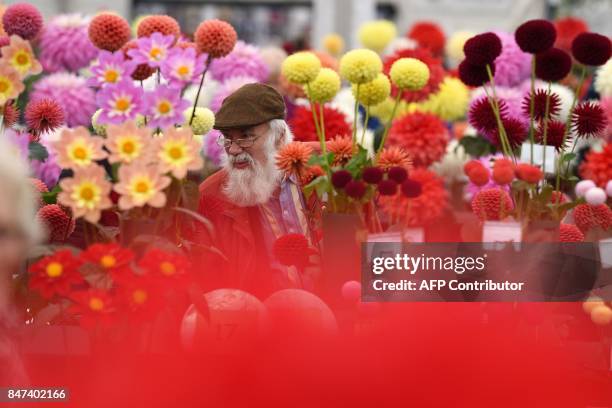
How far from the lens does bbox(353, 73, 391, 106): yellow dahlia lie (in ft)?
6.07

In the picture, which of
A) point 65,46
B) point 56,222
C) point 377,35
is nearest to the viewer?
point 56,222

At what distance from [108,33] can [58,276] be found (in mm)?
596

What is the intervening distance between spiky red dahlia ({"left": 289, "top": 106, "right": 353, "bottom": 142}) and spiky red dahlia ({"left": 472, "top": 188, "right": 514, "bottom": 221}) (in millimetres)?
598

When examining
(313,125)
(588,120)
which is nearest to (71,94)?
(313,125)

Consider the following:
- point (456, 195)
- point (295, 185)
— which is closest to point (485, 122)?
point (295, 185)

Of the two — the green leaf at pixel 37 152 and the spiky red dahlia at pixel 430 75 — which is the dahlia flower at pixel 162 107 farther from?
the spiky red dahlia at pixel 430 75

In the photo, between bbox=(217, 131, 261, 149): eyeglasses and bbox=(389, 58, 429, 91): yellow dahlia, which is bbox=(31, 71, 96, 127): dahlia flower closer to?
bbox=(217, 131, 261, 149): eyeglasses

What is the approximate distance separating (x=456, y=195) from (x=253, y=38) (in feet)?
13.3

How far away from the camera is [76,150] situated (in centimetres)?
137

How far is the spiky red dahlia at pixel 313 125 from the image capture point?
90.0 inches

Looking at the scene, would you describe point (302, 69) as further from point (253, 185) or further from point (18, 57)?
point (18, 57)

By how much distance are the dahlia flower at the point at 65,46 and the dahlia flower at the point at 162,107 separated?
4.98ft

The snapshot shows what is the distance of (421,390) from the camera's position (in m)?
1.38

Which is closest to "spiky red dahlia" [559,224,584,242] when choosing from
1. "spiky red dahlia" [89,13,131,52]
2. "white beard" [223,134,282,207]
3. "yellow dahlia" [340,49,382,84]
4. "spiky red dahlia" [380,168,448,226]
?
"spiky red dahlia" [380,168,448,226]
